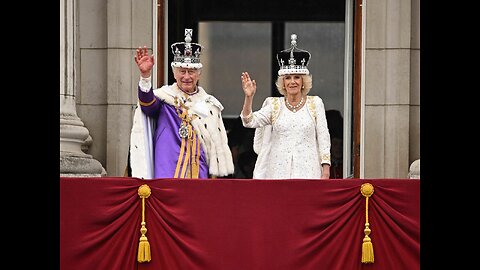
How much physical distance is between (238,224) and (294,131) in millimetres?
1825

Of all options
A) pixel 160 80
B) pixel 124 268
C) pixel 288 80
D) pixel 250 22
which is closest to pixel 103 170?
pixel 160 80

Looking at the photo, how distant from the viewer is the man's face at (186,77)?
A: 37.9 ft

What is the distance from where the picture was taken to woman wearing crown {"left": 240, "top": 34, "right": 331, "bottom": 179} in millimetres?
11719

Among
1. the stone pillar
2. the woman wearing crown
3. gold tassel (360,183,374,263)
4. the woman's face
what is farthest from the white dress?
the stone pillar

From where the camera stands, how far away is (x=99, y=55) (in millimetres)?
14258

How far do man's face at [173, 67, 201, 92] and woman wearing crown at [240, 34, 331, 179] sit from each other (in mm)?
629

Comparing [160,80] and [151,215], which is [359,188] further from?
[160,80]

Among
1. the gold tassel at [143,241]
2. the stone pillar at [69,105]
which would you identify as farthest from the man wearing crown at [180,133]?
the stone pillar at [69,105]

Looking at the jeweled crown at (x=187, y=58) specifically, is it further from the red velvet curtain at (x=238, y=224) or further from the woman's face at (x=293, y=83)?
the red velvet curtain at (x=238, y=224)

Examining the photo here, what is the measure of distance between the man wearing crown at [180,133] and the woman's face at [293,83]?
2.30ft

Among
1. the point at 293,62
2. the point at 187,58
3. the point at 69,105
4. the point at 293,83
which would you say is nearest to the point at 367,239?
the point at 293,83

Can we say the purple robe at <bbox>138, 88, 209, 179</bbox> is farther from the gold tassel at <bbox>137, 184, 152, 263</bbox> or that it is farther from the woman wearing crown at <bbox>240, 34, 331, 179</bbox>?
the gold tassel at <bbox>137, 184, 152, 263</bbox>

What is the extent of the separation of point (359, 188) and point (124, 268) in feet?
6.47

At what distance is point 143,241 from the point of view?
33.1 feet
